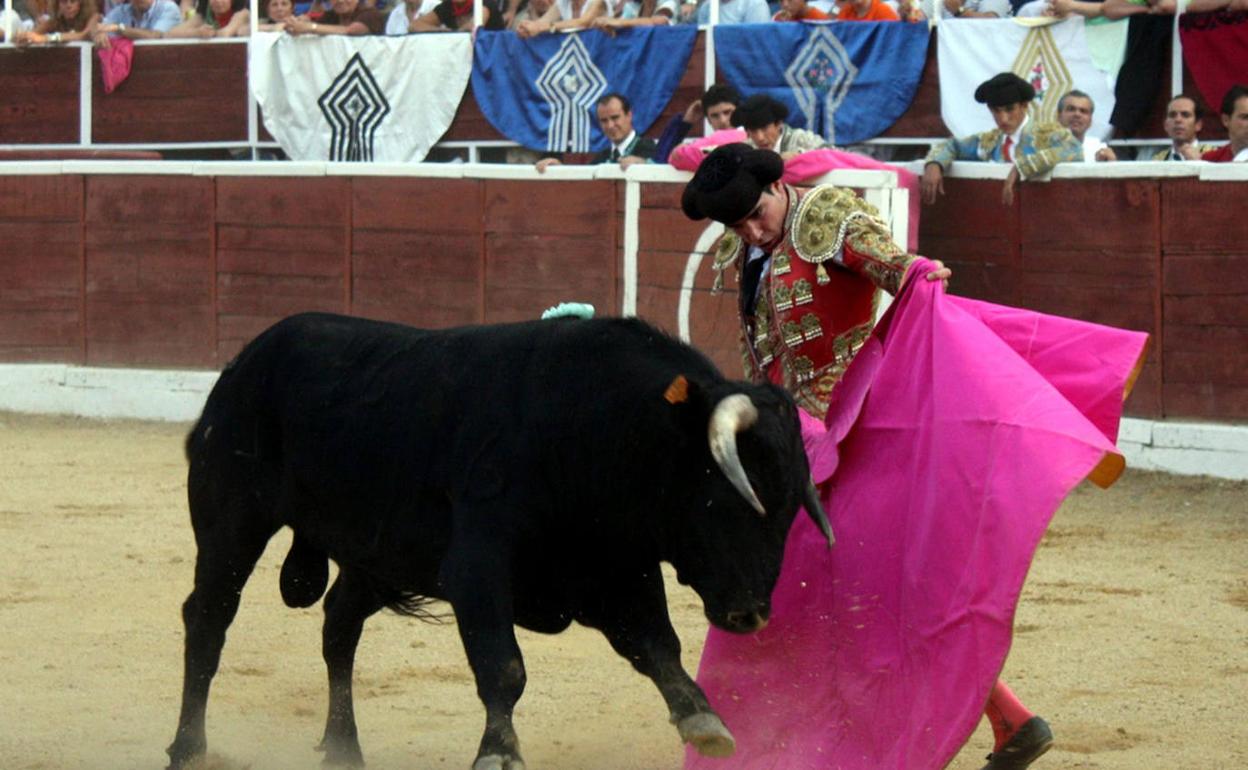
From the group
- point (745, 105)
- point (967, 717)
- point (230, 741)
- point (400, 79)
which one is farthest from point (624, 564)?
point (400, 79)

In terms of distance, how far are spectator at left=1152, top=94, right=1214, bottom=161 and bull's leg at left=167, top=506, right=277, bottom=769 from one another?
443 centimetres

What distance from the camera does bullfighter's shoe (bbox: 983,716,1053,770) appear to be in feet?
10.9

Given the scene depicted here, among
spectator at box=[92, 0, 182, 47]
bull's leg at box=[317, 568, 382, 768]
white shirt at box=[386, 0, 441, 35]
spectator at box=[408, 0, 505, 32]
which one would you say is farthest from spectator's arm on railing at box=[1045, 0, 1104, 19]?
spectator at box=[92, 0, 182, 47]

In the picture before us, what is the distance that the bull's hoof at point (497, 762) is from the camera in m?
→ 3.01

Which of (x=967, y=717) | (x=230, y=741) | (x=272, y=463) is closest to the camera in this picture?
(x=967, y=717)

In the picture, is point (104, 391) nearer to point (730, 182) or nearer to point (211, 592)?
point (211, 592)

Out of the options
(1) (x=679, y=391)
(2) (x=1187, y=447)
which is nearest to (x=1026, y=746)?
(1) (x=679, y=391)

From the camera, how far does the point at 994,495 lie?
3.21 m

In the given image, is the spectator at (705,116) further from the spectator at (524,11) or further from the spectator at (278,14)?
the spectator at (278,14)

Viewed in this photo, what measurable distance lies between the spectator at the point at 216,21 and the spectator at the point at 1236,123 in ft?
18.0

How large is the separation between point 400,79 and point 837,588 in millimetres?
6492

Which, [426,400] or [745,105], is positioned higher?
[745,105]

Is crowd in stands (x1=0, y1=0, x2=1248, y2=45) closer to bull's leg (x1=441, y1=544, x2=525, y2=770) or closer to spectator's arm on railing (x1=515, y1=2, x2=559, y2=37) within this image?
spectator's arm on railing (x1=515, y1=2, x2=559, y2=37)

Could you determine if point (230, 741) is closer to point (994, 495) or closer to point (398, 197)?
point (994, 495)
